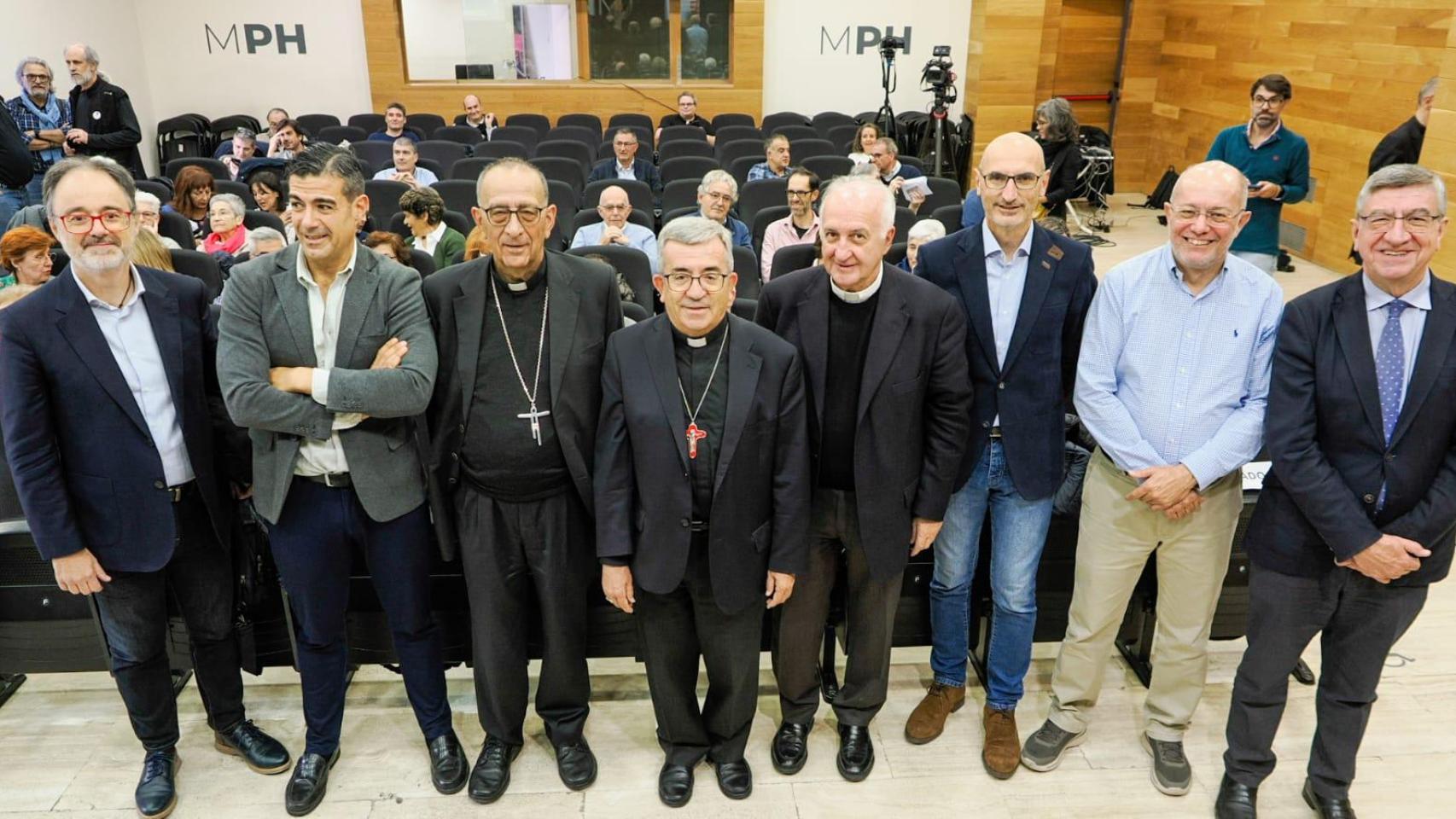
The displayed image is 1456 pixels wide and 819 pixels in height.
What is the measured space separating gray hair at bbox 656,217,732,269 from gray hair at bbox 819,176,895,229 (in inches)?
10.3

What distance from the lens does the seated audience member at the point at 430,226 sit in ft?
15.7

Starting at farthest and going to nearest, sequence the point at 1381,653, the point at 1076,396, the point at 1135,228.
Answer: the point at 1135,228
the point at 1076,396
the point at 1381,653

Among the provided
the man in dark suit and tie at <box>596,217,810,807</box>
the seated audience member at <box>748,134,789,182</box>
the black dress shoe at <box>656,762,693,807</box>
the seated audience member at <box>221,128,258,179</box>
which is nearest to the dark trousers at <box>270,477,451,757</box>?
the man in dark suit and tie at <box>596,217,810,807</box>

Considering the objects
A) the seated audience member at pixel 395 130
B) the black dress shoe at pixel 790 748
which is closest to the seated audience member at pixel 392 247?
the black dress shoe at pixel 790 748

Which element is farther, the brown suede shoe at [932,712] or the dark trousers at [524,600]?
the brown suede shoe at [932,712]

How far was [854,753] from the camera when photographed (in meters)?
2.62

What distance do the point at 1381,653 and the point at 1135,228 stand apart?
331 inches

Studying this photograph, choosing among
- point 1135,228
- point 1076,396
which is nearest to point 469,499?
point 1076,396

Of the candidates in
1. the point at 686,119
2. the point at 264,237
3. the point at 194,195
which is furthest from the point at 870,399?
the point at 686,119

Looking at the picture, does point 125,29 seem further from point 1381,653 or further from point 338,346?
point 1381,653

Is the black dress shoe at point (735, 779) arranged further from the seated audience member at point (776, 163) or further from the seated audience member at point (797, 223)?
the seated audience member at point (776, 163)

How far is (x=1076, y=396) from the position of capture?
246cm

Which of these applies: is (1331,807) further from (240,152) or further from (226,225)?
(240,152)

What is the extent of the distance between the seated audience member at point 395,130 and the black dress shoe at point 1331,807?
893 centimetres
